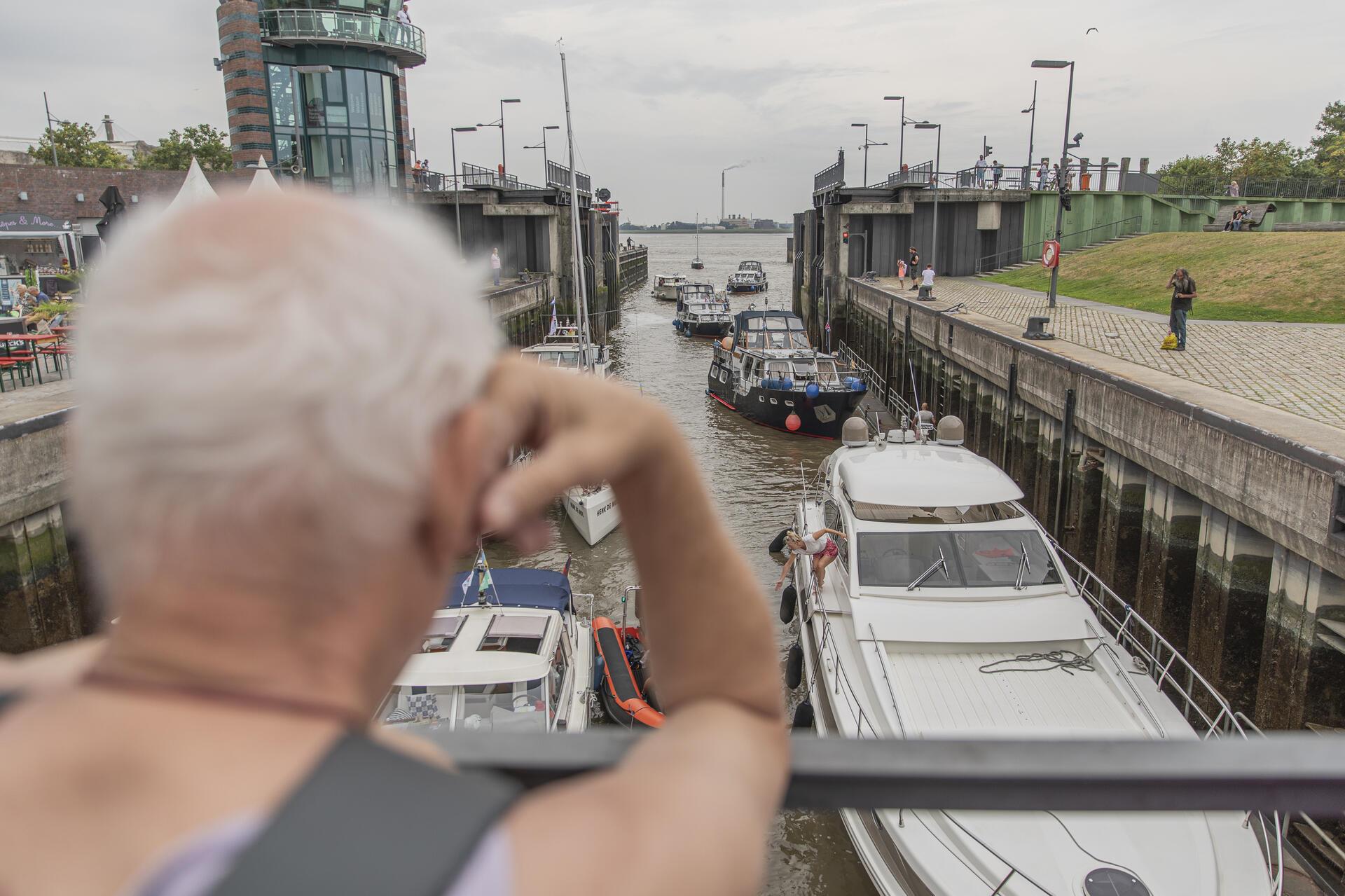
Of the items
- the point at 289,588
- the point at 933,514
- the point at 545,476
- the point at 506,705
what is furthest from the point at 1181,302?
the point at 289,588

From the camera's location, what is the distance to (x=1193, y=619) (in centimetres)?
1044

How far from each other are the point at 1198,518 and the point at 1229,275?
1705 centimetres

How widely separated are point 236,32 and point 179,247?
209 ft

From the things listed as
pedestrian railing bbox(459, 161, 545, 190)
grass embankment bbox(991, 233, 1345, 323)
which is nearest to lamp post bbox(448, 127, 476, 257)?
pedestrian railing bbox(459, 161, 545, 190)

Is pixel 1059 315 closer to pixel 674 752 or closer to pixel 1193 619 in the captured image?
pixel 1193 619

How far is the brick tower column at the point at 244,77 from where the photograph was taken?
172 feet

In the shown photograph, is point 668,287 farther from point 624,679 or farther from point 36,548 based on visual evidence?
point 624,679

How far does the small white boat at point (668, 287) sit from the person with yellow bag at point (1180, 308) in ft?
Answer: 188

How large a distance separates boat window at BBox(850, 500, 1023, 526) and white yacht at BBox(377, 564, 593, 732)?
12.5 feet

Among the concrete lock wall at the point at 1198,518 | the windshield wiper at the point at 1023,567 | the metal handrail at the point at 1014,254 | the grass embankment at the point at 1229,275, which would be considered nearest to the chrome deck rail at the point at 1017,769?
the windshield wiper at the point at 1023,567

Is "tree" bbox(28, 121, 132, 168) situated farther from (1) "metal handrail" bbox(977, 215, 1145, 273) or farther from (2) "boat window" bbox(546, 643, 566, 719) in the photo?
(2) "boat window" bbox(546, 643, 566, 719)

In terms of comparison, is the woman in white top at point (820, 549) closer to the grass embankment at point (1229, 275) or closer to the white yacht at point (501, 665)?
the white yacht at point (501, 665)

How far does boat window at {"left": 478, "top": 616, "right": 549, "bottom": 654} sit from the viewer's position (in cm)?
986

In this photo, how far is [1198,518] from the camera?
442 inches
